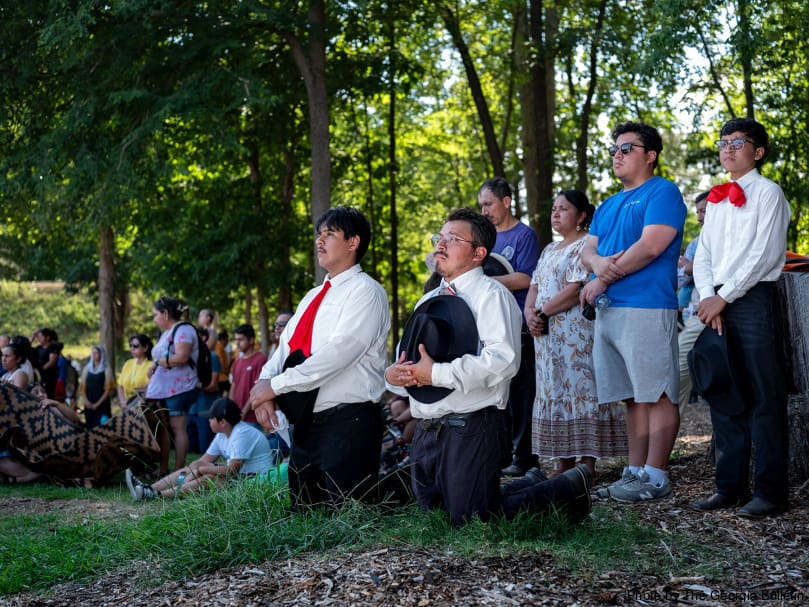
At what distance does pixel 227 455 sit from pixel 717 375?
4.20 metres

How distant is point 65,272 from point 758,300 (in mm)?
25781

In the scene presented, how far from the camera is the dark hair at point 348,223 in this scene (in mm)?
5348

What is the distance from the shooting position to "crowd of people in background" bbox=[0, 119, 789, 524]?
4.64 m

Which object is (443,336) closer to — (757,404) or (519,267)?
(757,404)

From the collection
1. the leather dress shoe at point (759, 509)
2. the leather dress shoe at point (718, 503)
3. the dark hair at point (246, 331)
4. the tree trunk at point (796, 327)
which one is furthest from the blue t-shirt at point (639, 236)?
the dark hair at point (246, 331)

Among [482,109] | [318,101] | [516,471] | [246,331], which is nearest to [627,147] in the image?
[516,471]

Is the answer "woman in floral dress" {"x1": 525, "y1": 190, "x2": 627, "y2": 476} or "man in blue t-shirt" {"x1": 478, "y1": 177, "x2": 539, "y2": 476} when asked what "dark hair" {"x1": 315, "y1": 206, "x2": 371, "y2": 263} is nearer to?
"woman in floral dress" {"x1": 525, "y1": 190, "x2": 627, "y2": 476}

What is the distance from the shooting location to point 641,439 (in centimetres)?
579

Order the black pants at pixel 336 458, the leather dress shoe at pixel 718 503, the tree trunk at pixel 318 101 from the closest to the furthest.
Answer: the black pants at pixel 336 458
the leather dress shoe at pixel 718 503
the tree trunk at pixel 318 101

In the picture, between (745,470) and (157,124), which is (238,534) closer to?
(745,470)

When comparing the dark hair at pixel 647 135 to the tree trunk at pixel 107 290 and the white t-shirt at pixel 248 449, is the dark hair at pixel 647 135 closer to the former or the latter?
the white t-shirt at pixel 248 449

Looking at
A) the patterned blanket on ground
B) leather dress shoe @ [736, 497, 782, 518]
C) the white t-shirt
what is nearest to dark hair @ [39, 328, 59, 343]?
the patterned blanket on ground

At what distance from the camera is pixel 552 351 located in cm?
635

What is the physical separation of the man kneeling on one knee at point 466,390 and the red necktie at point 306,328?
633mm
